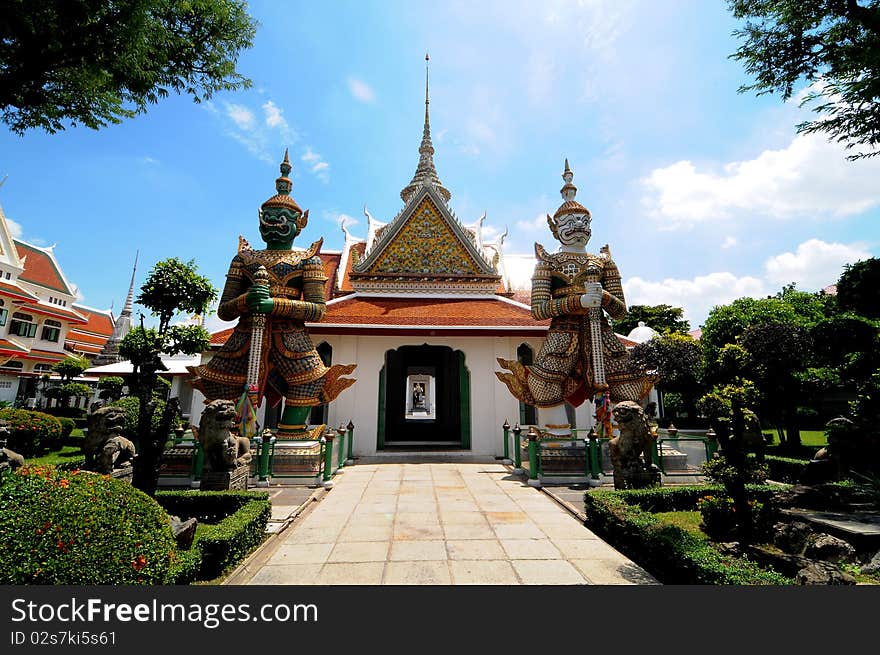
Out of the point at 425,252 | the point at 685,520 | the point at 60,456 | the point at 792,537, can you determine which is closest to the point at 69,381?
the point at 60,456

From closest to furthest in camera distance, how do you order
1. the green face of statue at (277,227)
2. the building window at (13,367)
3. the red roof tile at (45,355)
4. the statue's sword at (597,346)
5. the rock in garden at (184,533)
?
the rock in garden at (184,533) < the statue's sword at (597,346) < the green face of statue at (277,227) < the building window at (13,367) < the red roof tile at (45,355)

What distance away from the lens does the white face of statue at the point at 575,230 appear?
9.12 m

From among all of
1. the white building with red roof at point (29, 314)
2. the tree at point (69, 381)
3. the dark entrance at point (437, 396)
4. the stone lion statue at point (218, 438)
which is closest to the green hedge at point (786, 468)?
the dark entrance at point (437, 396)

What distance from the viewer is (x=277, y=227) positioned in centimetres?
897

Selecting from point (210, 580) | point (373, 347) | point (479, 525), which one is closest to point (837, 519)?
point (479, 525)

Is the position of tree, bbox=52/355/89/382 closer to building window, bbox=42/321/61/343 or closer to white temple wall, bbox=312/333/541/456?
building window, bbox=42/321/61/343

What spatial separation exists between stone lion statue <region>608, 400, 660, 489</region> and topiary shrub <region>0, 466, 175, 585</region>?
5.78 metres

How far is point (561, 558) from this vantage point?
393cm

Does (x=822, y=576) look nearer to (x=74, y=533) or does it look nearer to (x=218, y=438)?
(x=74, y=533)

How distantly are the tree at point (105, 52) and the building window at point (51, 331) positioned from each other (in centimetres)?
2281

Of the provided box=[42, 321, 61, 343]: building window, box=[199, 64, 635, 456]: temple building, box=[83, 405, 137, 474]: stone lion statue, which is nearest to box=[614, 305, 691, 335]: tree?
box=[199, 64, 635, 456]: temple building

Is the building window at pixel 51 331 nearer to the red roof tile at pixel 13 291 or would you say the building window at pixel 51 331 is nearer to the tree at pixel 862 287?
the red roof tile at pixel 13 291

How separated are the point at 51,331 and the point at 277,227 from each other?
23504mm

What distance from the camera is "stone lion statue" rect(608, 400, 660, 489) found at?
616 cm
